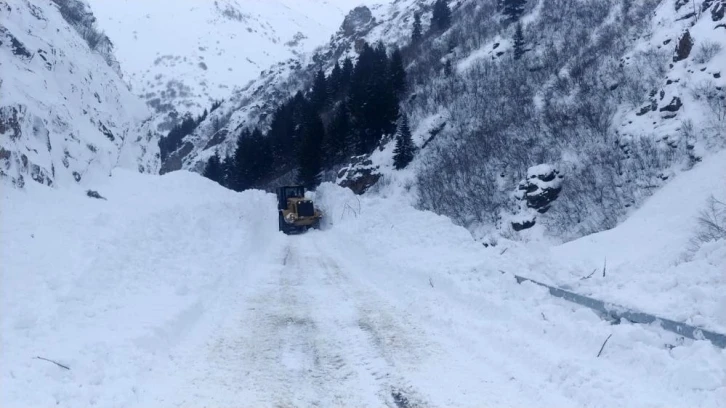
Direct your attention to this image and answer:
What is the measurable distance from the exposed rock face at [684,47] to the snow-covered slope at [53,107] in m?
22.0

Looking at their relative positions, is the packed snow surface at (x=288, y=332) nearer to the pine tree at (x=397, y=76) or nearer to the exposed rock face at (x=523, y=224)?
the exposed rock face at (x=523, y=224)

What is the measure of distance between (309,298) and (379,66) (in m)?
30.7

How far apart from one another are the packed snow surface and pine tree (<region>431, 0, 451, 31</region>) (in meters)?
41.6

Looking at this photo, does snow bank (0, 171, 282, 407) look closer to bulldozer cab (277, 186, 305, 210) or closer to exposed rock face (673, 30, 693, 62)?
bulldozer cab (277, 186, 305, 210)

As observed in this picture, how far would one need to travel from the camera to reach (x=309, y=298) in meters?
9.31

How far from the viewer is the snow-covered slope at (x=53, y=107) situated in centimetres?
1218

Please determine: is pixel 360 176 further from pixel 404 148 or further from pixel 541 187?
pixel 541 187

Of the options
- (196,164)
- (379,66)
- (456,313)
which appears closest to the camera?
(456,313)

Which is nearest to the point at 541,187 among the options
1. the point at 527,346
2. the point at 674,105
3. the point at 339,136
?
the point at 674,105

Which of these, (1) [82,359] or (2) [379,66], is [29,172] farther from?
(2) [379,66]

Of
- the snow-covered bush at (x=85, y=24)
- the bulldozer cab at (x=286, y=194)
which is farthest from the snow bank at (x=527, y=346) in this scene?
the snow-covered bush at (x=85, y=24)

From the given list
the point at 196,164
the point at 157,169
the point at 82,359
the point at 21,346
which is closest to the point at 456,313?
the point at 82,359

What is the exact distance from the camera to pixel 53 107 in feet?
49.0

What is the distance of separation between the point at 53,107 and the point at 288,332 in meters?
13.1
